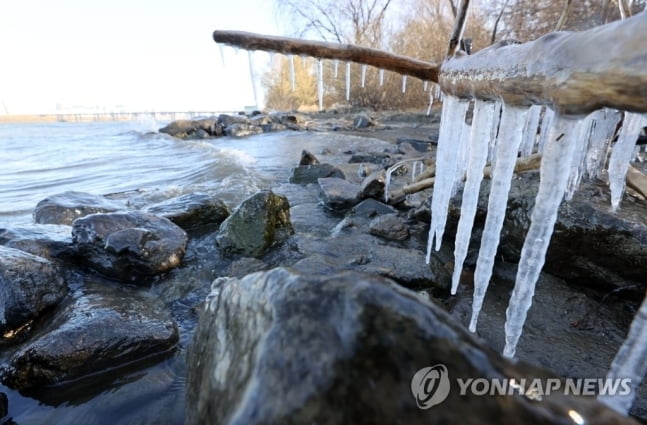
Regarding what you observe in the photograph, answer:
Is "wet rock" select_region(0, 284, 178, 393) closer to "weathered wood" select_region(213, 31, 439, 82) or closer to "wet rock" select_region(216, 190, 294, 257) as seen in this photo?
"wet rock" select_region(216, 190, 294, 257)

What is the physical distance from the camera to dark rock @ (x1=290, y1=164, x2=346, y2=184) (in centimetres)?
661

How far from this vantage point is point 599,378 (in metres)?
1.83

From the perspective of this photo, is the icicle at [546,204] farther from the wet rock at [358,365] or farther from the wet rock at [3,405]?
the wet rock at [3,405]

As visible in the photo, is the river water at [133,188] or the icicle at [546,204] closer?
the icicle at [546,204]

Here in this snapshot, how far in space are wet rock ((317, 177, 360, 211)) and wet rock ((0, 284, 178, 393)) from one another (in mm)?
2873

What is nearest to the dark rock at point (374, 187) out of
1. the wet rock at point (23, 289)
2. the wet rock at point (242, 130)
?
the wet rock at point (23, 289)

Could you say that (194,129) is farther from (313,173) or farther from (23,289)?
(23,289)

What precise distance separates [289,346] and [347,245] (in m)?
2.58

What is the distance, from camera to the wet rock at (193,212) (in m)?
4.07

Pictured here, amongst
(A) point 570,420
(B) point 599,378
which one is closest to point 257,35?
(A) point 570,420

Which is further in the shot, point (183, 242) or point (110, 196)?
point (110, 196)

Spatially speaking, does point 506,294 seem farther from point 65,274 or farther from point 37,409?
point 65,274

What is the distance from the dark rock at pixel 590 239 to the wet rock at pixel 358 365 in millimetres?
2160
